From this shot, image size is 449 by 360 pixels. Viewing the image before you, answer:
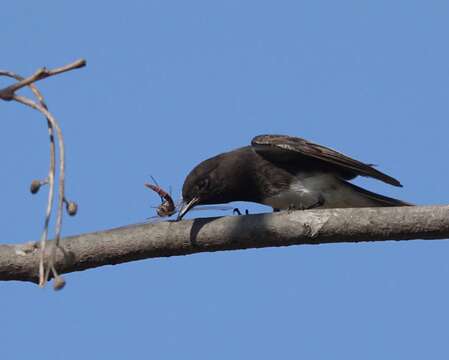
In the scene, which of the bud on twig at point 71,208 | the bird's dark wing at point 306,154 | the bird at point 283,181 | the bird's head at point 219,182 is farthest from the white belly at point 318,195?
the bud on twig at point 71,208

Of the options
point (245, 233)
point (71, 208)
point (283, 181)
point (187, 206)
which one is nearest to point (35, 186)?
point (71, 208)

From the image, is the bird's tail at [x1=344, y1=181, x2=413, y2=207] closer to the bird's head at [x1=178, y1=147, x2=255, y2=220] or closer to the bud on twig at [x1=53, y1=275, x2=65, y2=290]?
the bird's head at [x1=178, y1=147, x2=255, y2=220]

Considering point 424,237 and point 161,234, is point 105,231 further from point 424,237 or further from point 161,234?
point 424,237

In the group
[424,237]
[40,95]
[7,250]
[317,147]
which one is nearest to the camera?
[40,95]

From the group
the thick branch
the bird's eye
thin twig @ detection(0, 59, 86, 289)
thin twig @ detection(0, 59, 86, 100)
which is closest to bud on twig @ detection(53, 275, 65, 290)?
thin twig @ detection(0, 59, 86, 289)

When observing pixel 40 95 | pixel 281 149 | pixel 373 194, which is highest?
pixel 40 95

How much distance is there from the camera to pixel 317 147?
6.32 meters

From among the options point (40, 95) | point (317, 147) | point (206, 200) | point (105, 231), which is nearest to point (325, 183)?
point (317, 147)

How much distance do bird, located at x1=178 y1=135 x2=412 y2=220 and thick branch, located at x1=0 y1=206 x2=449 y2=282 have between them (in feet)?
7.19

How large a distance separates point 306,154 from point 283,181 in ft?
1.06

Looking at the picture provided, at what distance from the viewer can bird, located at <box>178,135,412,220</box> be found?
6.43 m

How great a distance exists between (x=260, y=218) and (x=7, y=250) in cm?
121

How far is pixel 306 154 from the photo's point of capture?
20.6 feet

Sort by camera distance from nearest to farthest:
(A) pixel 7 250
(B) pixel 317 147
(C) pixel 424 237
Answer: (A) pixel 7 250, (C) pixel 424 237, (B) pixel 317 147
